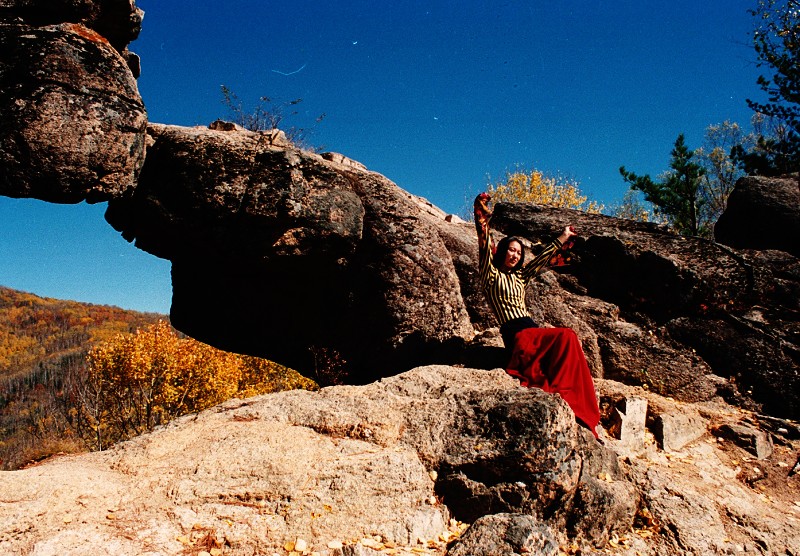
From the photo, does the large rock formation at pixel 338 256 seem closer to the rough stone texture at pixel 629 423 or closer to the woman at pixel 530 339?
the woman at pixel 530 339

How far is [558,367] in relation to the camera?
21.3 feet

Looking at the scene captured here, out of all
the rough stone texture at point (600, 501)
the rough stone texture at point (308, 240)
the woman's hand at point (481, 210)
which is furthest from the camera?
the rough stone texture at point (308, 240)

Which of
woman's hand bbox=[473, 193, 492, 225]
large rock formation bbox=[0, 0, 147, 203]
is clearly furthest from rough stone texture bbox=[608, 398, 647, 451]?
large rock formation bbox=[0, 0, 147, 203]

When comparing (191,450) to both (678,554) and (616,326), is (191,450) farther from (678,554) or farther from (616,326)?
(616,326)

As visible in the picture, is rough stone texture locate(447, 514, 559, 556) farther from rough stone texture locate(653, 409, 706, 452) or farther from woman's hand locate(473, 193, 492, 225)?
woman's hand locate(473, 193, 492, 225)

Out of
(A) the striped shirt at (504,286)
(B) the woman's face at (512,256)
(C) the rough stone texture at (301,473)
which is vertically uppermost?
(B) the woman's face at (512,256)

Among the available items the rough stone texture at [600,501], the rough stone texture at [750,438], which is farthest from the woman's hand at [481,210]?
the rough stone texture at [750,438]

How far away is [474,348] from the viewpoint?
823 cm

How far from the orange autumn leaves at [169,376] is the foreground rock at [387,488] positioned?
A: 22.9 meters

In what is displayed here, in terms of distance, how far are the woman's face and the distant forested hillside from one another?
189ft

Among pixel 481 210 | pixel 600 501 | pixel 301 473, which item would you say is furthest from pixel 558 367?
pixel 301 473

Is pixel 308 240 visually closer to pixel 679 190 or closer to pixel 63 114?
pixel 63 114

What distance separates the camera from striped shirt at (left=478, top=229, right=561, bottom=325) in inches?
287

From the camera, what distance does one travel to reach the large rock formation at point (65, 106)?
6789 millimetres
